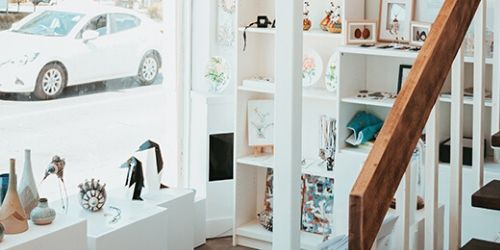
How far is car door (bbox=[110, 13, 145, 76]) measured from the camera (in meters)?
5.39

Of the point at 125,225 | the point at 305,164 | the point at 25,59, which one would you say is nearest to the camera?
the point at 125,225

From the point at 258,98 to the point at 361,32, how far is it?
93 cm

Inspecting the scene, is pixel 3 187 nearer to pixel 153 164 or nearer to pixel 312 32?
pixel 153 164

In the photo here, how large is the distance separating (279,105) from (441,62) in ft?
3.81

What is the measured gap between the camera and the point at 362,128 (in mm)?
5152

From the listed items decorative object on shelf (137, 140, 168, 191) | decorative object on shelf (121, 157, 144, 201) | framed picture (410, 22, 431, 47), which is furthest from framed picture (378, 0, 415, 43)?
decorative object on shelf (121, 157, 144, 201)

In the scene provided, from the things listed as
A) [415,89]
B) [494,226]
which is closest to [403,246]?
[415,89]

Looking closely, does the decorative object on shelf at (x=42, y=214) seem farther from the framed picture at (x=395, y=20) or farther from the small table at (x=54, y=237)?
the framed picture at (x=395, y=20)

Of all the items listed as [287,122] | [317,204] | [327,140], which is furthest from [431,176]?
[317,204]

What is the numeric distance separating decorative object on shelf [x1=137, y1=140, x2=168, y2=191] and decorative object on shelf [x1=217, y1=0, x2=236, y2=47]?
42.2 inches

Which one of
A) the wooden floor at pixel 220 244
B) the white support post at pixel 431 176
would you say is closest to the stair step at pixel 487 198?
the white support post at pixel 431 176

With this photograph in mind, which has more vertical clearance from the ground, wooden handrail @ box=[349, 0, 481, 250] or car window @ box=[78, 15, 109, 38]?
car window @ box=[78, 15, 109, 38]

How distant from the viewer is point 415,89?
2328 mm

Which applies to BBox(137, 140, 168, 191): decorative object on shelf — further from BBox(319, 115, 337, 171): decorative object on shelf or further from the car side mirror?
BBox(319, 115, 337, 171): decorative object on shelf
